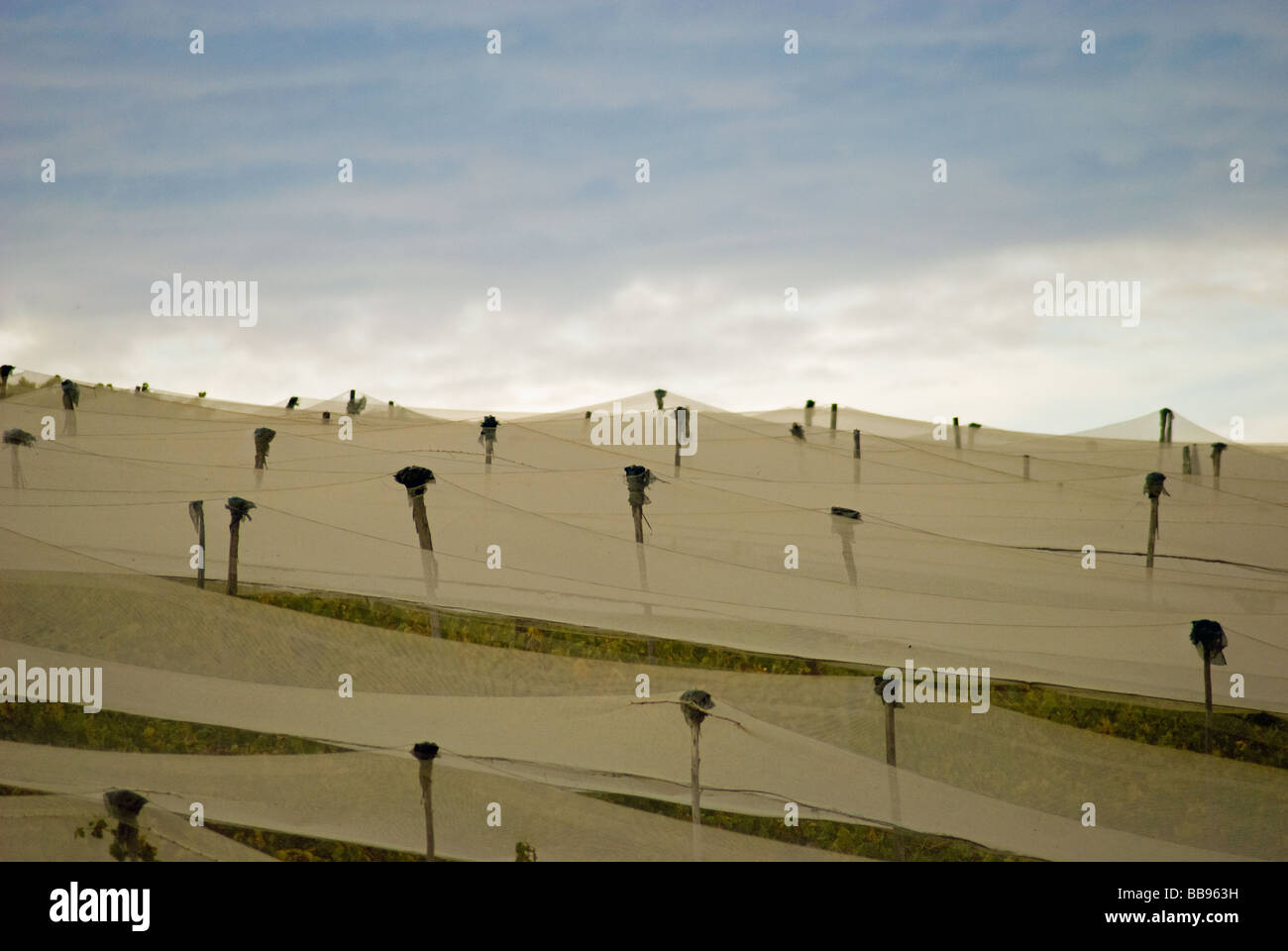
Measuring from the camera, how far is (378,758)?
8.00 m

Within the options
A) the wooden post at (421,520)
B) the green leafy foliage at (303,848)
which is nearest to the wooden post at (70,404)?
the wooden post at (421,520)

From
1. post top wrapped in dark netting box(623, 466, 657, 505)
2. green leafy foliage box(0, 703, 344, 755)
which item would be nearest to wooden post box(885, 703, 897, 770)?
post top wrapped in dark netting box(623, 466, 657, 505)

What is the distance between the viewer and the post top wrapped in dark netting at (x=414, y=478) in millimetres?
10891

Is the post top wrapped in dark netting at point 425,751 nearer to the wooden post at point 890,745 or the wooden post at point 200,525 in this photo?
the wooden post at point 200,525

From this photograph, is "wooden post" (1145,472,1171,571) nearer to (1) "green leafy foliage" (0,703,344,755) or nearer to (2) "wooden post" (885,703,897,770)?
(2) "wooden post" (885,703,897,770)

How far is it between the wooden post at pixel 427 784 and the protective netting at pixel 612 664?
9 cm

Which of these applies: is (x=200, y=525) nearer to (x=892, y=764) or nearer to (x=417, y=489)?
(x=417, y=489)

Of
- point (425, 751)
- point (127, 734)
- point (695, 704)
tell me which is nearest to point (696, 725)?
point (695, 704)

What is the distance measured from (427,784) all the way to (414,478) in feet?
12.3

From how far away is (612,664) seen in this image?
9.40 m

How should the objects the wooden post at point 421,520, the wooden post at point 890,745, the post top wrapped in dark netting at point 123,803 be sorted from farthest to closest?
the wooden post at point 421,520 → the wooden post at point 890,745 → the post top wrapped in dark netting at point 123,803

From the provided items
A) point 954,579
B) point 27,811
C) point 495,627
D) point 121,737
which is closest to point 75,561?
point 121,737

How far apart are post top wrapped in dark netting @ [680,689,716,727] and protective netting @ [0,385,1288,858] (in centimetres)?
34
